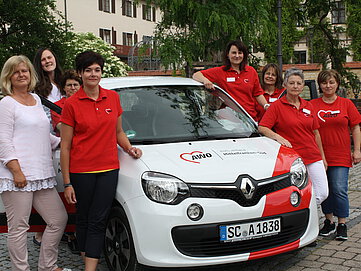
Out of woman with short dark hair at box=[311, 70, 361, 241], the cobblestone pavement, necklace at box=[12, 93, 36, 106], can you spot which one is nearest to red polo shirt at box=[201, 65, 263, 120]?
woman with short dark hair at box=[311, 70, 361, 241]

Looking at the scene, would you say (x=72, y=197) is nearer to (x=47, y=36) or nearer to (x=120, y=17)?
(x=47, y=36)

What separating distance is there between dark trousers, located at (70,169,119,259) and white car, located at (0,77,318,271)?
0.32 feet

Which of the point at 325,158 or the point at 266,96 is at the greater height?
the point at 266,96

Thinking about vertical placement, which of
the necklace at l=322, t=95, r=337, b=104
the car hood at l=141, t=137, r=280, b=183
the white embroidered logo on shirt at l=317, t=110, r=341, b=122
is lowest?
the car hood at l=141, t=137, r=280, b=183

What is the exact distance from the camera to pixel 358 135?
5801mm

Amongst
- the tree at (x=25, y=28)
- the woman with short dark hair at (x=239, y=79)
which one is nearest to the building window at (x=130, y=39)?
the tree at (x=25, y=28)

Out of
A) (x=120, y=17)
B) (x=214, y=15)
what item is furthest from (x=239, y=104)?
(x=120, y=17)

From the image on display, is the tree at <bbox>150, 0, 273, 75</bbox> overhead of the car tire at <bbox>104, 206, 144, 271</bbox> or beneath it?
overhead

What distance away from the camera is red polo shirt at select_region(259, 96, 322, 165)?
5430mm

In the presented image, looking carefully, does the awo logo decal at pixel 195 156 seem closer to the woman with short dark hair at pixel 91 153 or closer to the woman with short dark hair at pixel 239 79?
the woman with short dark hair at pixel 91 153

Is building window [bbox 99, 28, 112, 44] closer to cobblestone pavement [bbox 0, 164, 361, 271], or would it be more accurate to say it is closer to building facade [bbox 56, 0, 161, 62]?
building facade [bbox 56, 0, 161, 62]

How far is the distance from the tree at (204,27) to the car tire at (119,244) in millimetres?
5712

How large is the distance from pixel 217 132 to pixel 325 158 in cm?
135

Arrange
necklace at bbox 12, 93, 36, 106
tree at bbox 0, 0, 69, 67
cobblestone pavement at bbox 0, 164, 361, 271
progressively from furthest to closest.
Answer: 1. tree at bbox 0, 0, 69, 67
2. cobblestone pavement at bbox 0, 164, 361, 271
3. necklace at bbox 12, 93, 36, 106
